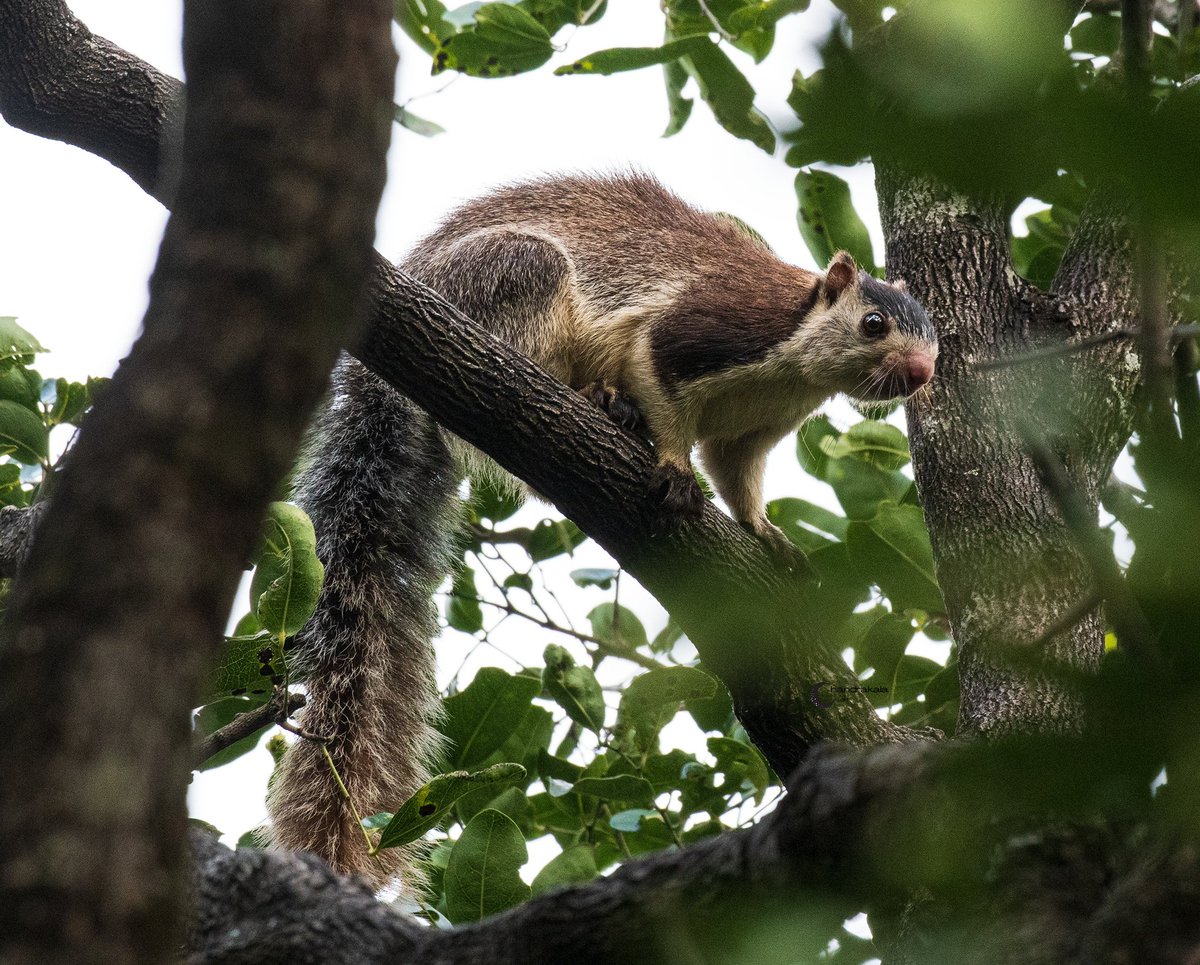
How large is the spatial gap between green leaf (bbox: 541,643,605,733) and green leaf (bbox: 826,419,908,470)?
129 cm

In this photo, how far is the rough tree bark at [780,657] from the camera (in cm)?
108

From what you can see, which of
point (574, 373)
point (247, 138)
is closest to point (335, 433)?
point (574, 373)

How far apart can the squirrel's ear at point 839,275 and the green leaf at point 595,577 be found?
1.23 meters

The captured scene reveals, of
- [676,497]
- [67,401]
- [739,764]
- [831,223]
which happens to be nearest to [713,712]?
[739,764]

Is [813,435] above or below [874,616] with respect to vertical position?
above

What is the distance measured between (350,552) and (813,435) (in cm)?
173

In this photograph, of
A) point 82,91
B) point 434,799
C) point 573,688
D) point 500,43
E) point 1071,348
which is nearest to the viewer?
point 1071,348

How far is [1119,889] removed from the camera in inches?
37.2

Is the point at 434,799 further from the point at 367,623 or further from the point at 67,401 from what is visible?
the point at 67,401

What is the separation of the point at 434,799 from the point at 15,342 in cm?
207

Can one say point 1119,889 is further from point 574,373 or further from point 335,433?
point 335,433

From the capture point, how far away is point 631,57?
348 centimetres

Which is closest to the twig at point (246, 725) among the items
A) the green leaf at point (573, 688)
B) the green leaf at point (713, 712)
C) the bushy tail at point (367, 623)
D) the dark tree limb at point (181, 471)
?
the bushy tail at point (367, 623)

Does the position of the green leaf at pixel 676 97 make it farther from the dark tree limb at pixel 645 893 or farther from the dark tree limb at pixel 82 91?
the dark tree limb at pixel 645 893
